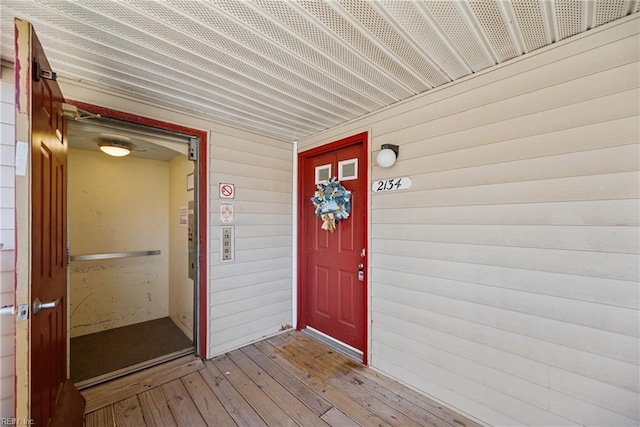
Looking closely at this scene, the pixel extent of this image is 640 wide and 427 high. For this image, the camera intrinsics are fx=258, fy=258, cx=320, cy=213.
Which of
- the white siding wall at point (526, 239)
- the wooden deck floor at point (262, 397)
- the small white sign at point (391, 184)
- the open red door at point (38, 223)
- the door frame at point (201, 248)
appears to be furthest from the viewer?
the door frame at point (201, 248)

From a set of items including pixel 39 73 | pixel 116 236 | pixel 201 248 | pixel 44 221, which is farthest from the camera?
pixel 116 236

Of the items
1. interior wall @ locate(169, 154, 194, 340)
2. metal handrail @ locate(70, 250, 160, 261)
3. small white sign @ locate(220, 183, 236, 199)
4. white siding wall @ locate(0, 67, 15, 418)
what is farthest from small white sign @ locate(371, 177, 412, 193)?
metal handrail @ locate(70, 250, 160, 261)

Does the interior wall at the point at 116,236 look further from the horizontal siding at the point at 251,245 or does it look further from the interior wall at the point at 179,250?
the horizontal siding at the point at 251,245

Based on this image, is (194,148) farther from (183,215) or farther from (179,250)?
(179,250)

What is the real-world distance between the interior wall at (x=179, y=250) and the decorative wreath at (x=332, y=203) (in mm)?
1443

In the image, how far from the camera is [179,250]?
3330 mm

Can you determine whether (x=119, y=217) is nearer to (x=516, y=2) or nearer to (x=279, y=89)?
(x=279, y=89)

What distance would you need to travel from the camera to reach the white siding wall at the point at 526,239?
4.36 ft

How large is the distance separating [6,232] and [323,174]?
8.24 ft

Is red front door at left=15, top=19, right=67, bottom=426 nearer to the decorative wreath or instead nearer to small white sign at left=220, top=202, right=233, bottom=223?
small white sign at left=220, top=202, right=233, bottom=223

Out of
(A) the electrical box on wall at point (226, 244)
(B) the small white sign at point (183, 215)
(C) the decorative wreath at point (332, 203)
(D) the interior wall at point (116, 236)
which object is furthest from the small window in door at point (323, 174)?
(D) the interior wall at point (116, 236)

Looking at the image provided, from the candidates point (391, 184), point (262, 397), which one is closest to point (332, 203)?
point (391, 184)

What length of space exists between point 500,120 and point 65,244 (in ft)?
10.4

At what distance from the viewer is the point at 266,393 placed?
6.86ft
